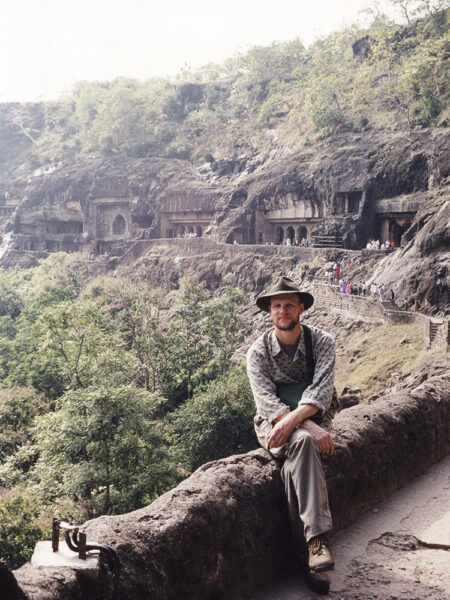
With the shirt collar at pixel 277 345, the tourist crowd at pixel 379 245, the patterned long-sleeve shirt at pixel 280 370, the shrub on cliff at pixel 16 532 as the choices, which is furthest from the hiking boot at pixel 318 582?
the tourist crowd at pixel 379 245

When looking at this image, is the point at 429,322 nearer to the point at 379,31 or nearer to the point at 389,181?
the point at 389,181

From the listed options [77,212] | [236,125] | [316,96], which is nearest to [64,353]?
[316,96]

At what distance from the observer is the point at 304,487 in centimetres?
282

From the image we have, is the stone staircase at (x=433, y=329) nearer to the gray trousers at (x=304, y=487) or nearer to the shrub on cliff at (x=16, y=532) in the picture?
the shrub on cliff at (x=16, y=532)

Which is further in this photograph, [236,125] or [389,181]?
[236,125]

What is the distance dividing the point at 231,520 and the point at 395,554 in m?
1.00

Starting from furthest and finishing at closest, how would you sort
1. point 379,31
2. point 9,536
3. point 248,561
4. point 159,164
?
point 159,164, point 379,31, point 9,536, point 248,561

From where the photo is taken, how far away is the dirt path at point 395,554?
8.93ft

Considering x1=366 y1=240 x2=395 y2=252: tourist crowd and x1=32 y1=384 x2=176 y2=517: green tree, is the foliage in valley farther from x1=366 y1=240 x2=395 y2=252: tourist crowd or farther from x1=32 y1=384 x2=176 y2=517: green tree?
x1=366 y1=240 x2=395 y2=252: tourist crowd

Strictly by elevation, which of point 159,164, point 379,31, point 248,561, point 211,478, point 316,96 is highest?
point 379,31

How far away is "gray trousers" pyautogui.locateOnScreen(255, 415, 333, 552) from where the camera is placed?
2.74 metres

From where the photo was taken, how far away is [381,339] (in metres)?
22.3

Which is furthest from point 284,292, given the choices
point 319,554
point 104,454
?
point 104,454

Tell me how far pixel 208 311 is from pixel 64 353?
793 centimetres
